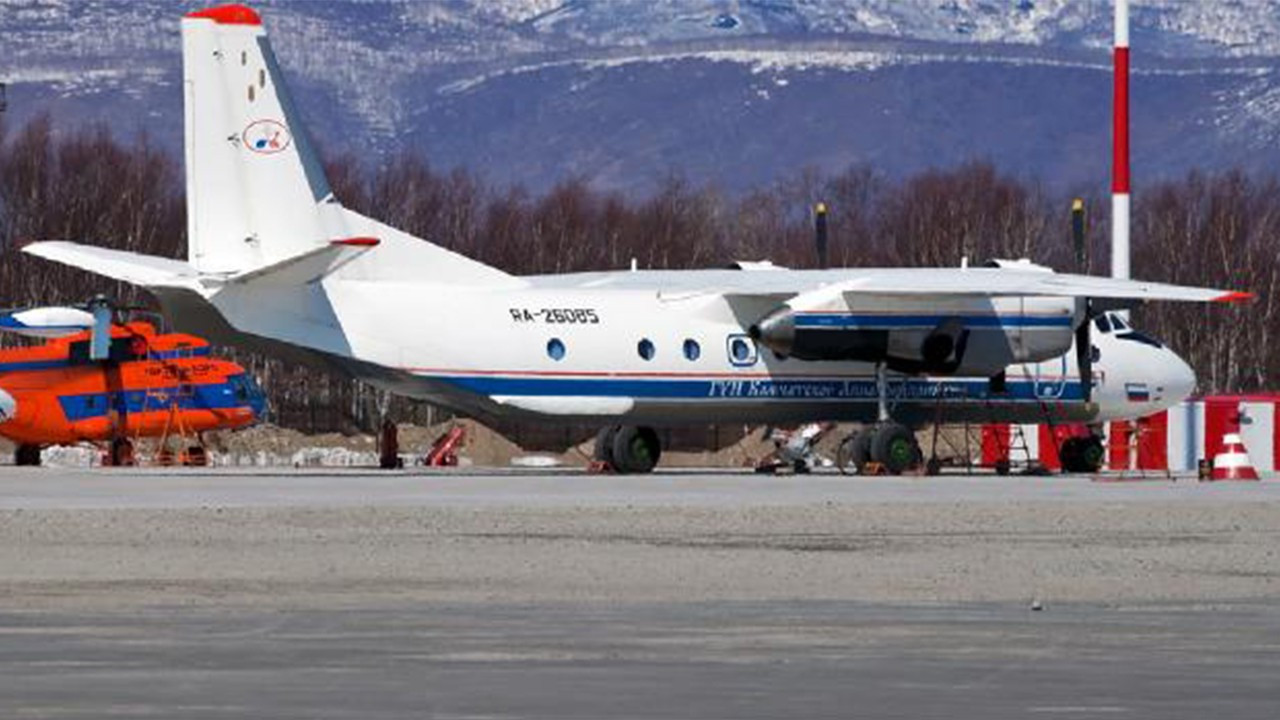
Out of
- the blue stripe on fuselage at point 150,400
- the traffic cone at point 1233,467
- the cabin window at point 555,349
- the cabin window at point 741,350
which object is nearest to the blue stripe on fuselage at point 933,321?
the cabin window at point 741,350

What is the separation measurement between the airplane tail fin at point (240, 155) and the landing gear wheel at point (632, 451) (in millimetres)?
6429

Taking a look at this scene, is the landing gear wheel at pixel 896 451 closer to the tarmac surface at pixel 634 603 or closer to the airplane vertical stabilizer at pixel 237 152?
the tarmac surface at pixel 634 603

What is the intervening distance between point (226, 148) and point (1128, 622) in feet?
98.2

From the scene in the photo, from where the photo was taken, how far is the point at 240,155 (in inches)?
2141

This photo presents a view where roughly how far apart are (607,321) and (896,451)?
17.1ft

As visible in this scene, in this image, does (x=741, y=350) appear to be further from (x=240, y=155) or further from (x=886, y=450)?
(x=240, y=155)

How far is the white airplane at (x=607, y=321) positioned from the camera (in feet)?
178

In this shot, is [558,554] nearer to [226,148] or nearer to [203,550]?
[203,550]

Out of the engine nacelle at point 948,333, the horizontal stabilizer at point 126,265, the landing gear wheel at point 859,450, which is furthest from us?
the landing gear wheel at point 859,450

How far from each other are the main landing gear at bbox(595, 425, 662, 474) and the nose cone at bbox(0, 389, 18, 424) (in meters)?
12.8

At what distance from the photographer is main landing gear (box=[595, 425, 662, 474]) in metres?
59.1

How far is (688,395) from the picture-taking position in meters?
57.6

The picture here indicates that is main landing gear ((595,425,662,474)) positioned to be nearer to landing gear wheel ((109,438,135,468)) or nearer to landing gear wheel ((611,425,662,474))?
landing gear wheel ((611,425,662,474))

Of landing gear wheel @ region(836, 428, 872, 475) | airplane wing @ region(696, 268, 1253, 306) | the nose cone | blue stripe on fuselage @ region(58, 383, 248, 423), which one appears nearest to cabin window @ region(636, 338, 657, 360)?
airplane wing @ region(696, 268, 1253, 306)
